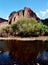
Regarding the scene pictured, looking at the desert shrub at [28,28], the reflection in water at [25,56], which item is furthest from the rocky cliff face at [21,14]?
the reflection in water at [25,56]

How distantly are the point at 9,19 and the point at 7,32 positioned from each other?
4653 cm

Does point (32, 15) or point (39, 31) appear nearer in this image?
point (39, 31)

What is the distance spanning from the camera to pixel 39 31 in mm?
94375

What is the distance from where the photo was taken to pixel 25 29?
309 feet

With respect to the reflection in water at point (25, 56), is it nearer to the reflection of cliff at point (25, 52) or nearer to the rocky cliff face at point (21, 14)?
the reflection of cliff at point (25, 52)

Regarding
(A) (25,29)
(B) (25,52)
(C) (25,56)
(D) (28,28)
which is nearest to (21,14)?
(A) (25,29)

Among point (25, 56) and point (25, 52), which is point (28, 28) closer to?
point (25, 52)

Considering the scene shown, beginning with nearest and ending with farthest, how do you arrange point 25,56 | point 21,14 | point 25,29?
point 25,56 < point 25,29 < point 21,14

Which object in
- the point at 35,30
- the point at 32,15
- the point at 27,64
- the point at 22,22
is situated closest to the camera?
the point at 27,64

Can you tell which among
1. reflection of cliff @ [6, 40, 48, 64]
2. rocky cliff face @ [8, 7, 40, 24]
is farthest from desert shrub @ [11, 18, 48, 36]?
rocky cliff face @ [8, 7, 40, 24]

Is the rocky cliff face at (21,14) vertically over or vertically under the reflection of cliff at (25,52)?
Answer: over

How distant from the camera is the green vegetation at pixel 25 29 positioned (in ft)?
305

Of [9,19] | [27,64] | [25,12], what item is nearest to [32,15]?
[25,12]

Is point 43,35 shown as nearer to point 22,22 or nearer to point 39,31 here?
point 39,31
